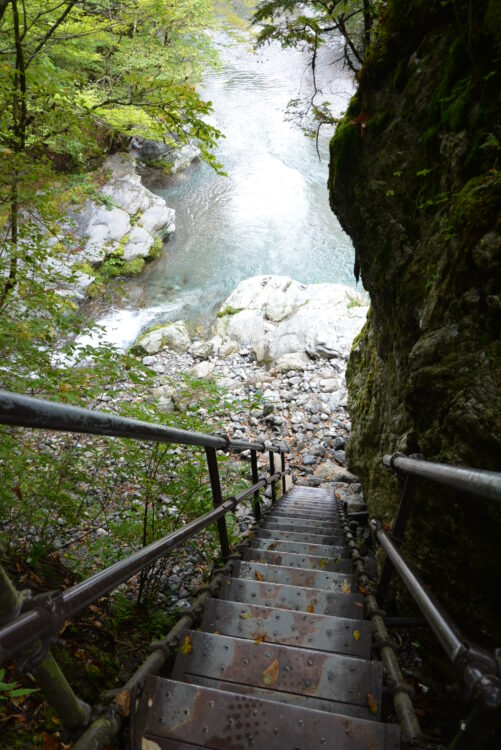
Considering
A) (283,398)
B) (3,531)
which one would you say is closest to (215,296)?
(283,398)

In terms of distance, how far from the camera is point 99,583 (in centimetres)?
124

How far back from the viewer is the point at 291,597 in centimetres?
295

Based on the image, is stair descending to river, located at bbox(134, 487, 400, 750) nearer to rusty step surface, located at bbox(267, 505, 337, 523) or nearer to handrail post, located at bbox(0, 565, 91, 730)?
handrail post, located at bbox(0, 565, 91, 730)

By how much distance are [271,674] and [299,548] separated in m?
2.33

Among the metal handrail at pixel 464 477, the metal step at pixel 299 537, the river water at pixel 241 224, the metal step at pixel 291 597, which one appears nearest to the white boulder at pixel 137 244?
the river water at pixel 241 224

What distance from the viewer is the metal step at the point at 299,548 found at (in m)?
4.24

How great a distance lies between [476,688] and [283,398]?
35.1 ft

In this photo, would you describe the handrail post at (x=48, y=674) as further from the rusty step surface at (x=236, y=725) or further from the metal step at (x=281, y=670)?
the metal step at (x=281, y=670)

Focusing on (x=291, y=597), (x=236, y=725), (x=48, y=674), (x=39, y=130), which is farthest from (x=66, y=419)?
(x=39, y=130)

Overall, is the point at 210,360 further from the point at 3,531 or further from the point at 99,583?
the point at 99,583

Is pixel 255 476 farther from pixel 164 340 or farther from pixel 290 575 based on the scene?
pixel 164 340

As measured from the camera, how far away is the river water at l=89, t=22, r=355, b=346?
1727cm

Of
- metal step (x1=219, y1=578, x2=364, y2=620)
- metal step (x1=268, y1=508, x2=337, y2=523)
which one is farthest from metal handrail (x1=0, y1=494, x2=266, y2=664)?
metal step (x1=268, y1=508, x2=337, y2=523)

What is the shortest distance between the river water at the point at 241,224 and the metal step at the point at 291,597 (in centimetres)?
1145
